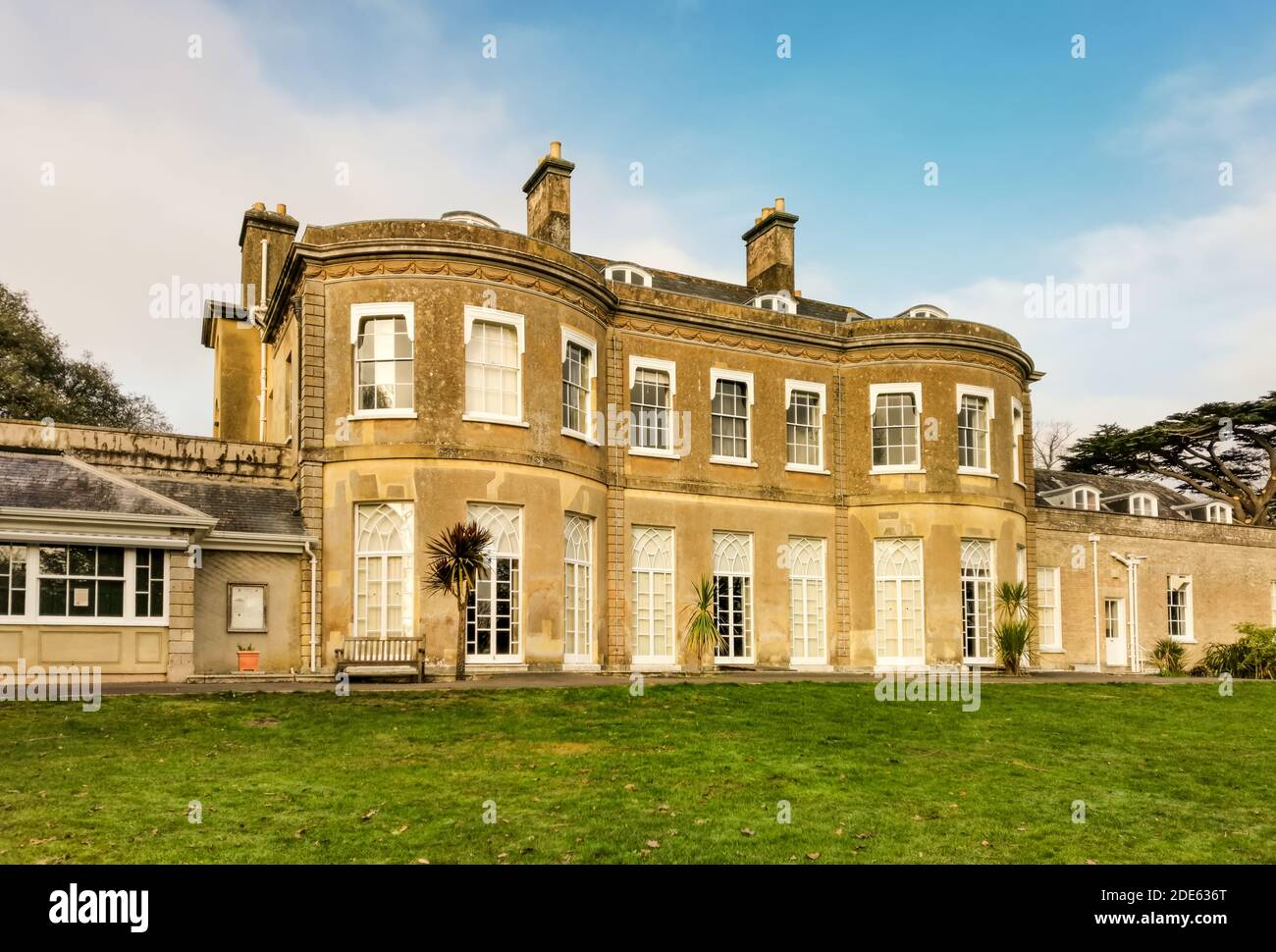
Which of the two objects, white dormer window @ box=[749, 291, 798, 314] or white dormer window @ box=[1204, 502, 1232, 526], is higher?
white dormer window @ box=[749, 291, 798, 314]

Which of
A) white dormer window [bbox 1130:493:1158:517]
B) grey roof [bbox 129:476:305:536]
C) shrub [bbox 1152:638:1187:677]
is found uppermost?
white dormer window [bbox 1130:493:1158:517]

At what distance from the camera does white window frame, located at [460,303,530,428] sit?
69.3 feet

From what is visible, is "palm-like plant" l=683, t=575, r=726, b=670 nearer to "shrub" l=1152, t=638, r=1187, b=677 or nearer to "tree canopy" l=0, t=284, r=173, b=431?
"shrub" l=1152, t=638, r=1187, b=677

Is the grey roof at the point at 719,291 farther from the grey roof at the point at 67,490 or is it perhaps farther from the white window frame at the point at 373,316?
the grey roof at the point at 67,490

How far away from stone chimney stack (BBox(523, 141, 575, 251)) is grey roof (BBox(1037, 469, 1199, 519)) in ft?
55.7

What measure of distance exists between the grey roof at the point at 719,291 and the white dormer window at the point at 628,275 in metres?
0.44

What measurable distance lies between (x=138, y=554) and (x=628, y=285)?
37.8ft

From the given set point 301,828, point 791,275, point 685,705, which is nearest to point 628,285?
point 791,275

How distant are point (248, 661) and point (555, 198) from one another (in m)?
13.4

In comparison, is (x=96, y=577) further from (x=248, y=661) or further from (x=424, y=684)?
(x=424, y=684)

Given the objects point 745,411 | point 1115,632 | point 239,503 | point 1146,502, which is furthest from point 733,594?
point 1146,502

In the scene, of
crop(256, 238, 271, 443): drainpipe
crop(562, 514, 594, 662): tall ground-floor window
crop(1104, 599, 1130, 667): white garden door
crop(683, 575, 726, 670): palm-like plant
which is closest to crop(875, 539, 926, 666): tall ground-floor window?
crop(683, 575, 726, 670): palm-like plant

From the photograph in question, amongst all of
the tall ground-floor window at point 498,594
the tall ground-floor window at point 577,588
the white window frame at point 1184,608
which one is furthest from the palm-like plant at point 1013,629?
the tall ground-floor window at point 498,594
